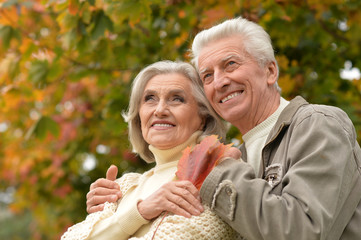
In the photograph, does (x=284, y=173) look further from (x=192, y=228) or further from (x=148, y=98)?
(x=148, y=98)

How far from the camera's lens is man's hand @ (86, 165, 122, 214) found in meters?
2.53

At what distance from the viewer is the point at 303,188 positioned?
1.84m

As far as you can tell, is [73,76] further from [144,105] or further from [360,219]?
[360,219]

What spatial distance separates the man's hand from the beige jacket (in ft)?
2.28

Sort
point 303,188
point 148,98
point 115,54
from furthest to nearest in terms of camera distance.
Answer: point 115,54 → point 148,98 → point 303,188

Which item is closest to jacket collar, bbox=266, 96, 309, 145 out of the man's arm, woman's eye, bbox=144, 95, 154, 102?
the man's arm

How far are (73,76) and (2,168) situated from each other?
3.80m

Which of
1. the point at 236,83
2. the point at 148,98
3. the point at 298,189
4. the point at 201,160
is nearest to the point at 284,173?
the point at 298,189

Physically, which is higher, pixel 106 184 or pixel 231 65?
pixel 231 65

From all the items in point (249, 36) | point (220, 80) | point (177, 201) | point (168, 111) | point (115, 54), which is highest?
point (249, 36)

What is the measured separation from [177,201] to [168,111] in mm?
629

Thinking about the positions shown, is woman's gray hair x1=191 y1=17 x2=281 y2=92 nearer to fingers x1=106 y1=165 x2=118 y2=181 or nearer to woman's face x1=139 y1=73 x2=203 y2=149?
woman's face x1=139 y1=73 x2=203 y2=149

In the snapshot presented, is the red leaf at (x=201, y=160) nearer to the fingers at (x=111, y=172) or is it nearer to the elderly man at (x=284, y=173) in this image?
the elderly man at (x=284, y=173)

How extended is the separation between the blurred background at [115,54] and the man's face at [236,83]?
3.61 feet
